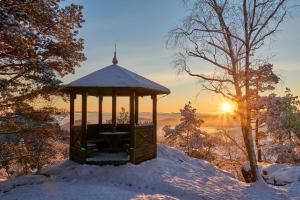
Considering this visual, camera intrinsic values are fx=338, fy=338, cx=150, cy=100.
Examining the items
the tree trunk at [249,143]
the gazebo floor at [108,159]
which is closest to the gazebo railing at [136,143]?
the gazebo floor at [108,159]

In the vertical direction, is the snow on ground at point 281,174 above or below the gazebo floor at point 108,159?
below

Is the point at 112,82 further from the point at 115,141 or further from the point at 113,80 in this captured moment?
the point at 115,141

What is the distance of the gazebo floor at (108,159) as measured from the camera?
1454 centimetres

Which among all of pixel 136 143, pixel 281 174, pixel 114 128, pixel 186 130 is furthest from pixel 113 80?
pixel 186 130

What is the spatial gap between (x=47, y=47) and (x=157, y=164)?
6986 millimetres

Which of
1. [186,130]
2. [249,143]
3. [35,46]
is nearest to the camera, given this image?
[35,46]

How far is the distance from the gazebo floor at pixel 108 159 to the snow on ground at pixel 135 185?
274mm

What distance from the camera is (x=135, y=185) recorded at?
12914 millimetres

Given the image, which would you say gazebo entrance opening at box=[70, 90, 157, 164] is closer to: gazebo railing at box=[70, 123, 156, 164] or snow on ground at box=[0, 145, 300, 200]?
gazebo railing at box=[70, 123, 156, 164]

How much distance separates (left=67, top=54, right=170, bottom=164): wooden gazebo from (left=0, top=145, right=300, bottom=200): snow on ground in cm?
51

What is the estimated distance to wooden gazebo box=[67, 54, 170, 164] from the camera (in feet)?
47.8

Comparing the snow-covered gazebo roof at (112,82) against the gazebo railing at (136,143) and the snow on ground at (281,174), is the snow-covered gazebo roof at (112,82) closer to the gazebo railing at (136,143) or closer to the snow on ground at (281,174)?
the gazebo railing at (136,143)

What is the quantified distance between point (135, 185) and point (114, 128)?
147 inches

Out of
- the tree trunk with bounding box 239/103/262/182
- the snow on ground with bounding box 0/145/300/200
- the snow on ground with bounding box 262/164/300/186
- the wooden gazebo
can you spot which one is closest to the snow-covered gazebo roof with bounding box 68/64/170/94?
the wooden gazebo
